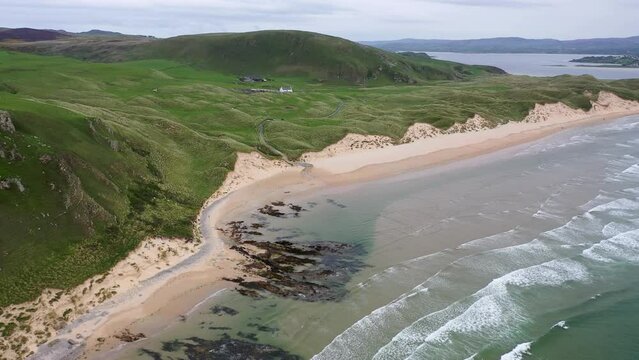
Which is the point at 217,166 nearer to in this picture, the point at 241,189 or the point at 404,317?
the point at 241,189

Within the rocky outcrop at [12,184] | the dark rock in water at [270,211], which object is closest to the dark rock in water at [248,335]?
the rocky outcrop at [12,184]

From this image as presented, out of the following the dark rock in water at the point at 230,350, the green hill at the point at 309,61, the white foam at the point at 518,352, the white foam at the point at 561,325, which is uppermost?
the green hill at the point at 309,61

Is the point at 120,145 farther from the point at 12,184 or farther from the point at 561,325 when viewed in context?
the point at 561,325

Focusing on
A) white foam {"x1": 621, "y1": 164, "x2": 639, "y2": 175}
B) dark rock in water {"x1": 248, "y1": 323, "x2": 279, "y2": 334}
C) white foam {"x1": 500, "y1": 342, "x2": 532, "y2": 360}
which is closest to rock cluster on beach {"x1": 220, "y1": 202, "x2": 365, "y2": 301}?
dark rock in water {"x1": 248, "y1": 323, "x2": 279, "y2": 334}

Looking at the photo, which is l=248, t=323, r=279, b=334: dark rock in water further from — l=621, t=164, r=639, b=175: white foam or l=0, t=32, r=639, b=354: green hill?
l=621, t=164, r=639, b=175: white foam

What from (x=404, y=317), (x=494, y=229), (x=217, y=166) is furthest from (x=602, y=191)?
(x=217, y=166)

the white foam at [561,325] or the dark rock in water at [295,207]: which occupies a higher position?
the dark rock in water at [295,207]

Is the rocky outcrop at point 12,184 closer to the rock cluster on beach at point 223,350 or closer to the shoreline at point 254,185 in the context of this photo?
the shoreline at point 254,185
